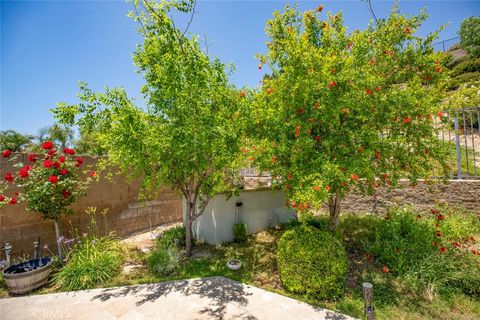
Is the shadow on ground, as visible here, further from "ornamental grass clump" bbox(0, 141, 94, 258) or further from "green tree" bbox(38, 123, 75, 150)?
"green tree" bbox(38, 123, 75, 150)

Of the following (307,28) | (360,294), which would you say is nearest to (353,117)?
(307,28)

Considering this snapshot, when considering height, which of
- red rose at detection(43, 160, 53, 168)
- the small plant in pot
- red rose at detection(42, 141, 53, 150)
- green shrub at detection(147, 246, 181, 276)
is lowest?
green shrub at detection(147, 246, 181, 276)

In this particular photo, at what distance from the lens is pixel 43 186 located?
6605 millimetres

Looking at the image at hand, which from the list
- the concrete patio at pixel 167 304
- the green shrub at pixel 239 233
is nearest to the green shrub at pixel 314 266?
the concrete patio at pixel 167 304

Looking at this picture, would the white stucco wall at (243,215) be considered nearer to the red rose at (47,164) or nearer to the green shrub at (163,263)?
the green shrub at (163,263)

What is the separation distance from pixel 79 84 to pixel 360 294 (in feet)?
27.7

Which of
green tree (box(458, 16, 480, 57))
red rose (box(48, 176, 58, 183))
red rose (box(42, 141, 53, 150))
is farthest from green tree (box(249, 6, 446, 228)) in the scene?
green tree (box(458, 16, 480, 57))

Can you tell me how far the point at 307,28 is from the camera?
796 centimetres

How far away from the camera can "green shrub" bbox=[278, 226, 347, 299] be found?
5434 millimetres

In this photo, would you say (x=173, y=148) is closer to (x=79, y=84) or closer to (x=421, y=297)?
(x=79, y=84)

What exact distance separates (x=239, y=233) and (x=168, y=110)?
505 centimetres

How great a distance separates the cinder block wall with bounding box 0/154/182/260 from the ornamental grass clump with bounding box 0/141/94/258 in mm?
282

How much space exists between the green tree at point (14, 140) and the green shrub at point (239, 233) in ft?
115

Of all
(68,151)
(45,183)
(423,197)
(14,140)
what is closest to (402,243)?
(423,197)
